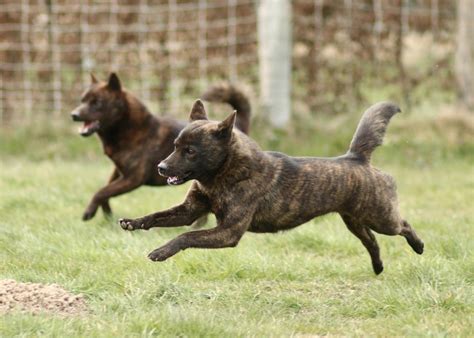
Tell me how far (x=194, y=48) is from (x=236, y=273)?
657cm

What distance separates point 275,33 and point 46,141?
10.6 ft

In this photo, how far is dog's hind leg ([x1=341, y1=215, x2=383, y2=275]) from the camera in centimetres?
615

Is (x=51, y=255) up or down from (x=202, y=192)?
down

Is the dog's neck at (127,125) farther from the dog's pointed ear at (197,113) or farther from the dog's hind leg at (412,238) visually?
the dog's hind leg at (412,238)

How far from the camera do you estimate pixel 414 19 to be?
39.3ft

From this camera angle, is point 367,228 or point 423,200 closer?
point 367,228

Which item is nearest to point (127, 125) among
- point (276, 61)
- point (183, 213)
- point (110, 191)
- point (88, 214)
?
point (110, 191)

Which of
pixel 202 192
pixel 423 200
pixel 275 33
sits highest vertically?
pixel 275 33

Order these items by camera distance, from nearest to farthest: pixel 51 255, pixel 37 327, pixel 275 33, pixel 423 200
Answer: pixel 37 327 < pixel 51 255 < pixel 423 200 < pixel 275 33

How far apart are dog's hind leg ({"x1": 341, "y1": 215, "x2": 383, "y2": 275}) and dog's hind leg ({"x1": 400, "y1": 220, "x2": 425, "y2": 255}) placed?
213mm

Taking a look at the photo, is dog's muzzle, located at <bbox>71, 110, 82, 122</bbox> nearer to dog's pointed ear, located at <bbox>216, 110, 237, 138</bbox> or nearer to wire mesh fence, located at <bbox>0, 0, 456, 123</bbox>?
dog's pointed ear, located at <bbox>216, 110, 237, 138</bbox>

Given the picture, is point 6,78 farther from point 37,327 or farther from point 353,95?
point 37,327

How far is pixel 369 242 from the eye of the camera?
20.2 feet

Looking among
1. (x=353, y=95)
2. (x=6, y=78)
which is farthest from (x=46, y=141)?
(x=353, y=95)
